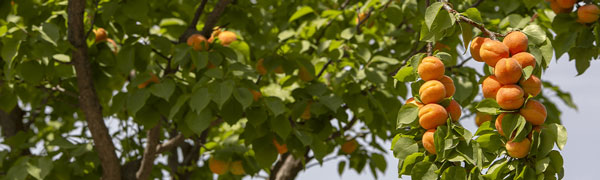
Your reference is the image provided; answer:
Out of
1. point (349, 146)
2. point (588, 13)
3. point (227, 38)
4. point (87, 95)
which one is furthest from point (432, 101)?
point (349, 146)

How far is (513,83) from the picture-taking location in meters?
1.47

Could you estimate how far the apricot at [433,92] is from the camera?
Answer: 59.6 inches

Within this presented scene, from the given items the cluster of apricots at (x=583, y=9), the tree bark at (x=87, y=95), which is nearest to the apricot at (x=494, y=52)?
the cluster of apricots at (x=583, y=9)

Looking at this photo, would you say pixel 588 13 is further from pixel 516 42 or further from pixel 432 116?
pixel 432 116

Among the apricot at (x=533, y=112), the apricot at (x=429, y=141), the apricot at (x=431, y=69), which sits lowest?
the apricot at (x=429, y=141)

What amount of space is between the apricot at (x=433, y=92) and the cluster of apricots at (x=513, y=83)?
0.38 ft

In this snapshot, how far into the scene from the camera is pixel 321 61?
12.2ft

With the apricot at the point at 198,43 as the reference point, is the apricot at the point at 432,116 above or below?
above

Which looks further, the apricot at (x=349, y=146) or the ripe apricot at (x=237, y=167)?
the apricot at (x=349, y=146)

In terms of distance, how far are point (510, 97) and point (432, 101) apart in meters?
0.18

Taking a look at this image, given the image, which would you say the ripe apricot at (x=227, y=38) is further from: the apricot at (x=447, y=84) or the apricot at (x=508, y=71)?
the apricot at (x=508, y=71)

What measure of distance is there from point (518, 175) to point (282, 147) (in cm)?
211

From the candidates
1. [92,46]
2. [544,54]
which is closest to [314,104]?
[92,46]

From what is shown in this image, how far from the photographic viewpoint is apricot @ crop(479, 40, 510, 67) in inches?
58.8
